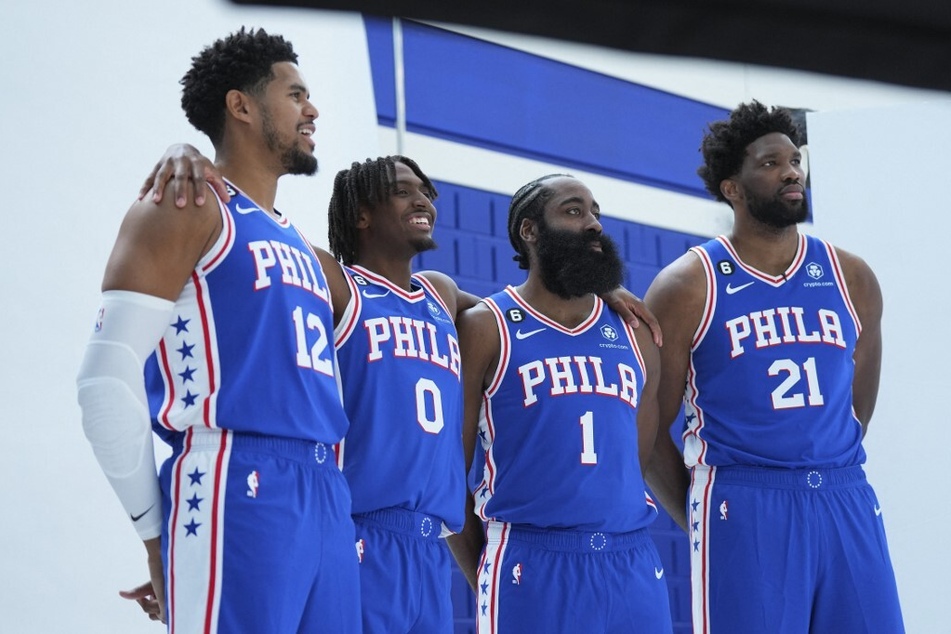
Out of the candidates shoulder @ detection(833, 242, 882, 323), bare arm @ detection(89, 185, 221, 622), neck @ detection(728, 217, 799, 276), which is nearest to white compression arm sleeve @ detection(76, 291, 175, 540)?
bare arm @ detection(89, 185, 221, 622)

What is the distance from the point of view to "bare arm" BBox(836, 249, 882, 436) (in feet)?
12.9

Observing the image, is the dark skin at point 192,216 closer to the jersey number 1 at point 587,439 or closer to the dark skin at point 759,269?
the jersey number 1 at point 587,439

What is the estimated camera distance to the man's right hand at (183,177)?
2.57 metres

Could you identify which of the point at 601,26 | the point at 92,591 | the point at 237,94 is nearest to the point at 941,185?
the point at 237,94

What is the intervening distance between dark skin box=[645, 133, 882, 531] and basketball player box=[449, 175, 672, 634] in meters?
0.08

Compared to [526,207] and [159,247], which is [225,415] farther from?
[526,207]

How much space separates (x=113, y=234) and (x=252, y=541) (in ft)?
6.55

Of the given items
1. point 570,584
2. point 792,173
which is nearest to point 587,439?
point 570,584

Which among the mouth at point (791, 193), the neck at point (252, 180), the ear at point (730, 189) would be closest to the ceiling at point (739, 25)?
the neck at point (252, 180)

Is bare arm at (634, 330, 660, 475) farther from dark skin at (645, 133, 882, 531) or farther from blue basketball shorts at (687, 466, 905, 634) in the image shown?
blue basketball shorts at (687, 466, 905, 634)

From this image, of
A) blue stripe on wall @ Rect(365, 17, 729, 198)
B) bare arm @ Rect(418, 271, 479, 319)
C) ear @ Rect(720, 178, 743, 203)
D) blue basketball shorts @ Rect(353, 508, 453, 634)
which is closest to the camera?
blue basketball shorts @ Rect(353, 508, 453, 634)

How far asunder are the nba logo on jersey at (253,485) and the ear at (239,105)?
0.90 metres

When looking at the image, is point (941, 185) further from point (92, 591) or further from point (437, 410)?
point (92, 591)

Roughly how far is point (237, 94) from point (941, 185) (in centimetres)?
307
